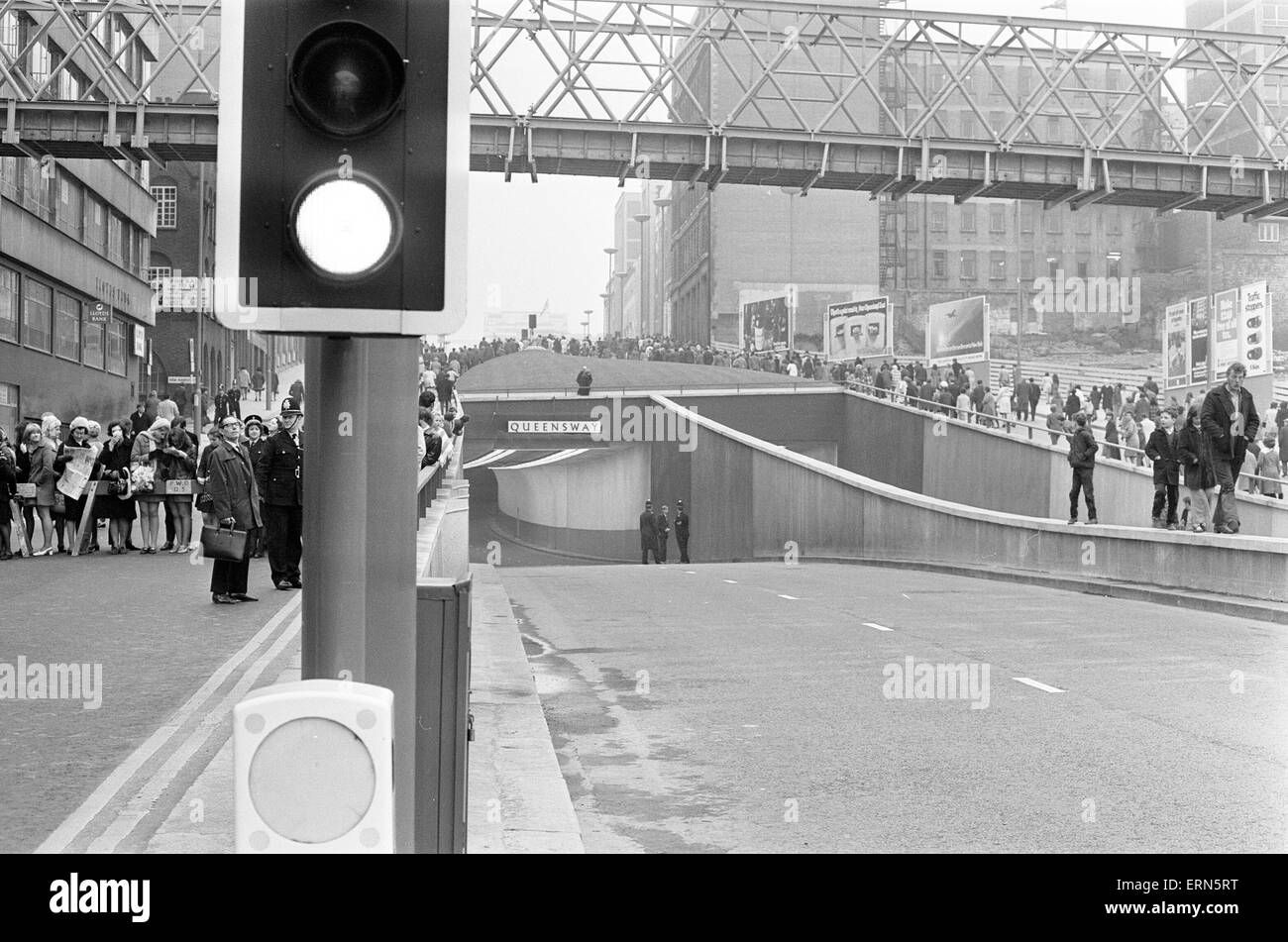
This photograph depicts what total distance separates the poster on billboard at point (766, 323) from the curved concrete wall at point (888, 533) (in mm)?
21558

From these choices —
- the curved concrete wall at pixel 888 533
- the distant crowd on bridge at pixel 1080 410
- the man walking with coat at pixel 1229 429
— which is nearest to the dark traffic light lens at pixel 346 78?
the curved concrete wall at pixel 888 533

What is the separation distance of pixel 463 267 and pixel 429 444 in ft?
53.5

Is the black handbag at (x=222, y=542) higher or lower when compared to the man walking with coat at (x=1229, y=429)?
lower

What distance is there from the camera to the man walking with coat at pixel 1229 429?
19.1 meters

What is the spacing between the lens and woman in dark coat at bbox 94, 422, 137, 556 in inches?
881

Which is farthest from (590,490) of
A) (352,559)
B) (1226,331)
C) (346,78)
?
→ (346,78)

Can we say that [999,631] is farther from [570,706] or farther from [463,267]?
[463,267]

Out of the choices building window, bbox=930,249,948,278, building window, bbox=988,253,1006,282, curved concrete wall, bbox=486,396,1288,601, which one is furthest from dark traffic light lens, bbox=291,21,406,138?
building window, bbox=988,253,1006,282

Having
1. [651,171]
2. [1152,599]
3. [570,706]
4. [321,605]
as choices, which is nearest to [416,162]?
[321,605]

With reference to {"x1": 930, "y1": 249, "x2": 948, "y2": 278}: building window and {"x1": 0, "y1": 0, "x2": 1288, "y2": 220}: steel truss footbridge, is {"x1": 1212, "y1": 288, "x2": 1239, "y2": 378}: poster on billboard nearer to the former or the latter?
{"x1": 0, "y1": 0, "x2": 1288, "y2": 220}: steel truss footbridge

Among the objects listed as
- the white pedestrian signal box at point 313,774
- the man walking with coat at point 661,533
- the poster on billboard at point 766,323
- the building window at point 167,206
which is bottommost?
the man walking with coat at point 661,533

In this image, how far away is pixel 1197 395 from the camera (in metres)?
50.5

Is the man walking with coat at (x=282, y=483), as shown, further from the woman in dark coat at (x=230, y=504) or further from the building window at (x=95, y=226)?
the building window at (x=95, y=226)

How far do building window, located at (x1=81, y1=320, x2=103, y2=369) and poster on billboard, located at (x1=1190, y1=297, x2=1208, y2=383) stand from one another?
32.5 m
